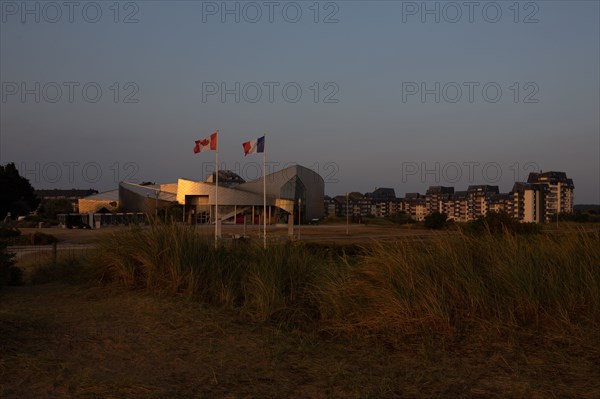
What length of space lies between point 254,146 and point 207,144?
2.49m

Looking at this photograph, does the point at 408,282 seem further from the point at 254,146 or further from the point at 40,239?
the point at 40,239

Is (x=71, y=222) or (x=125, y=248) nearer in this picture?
(x=125, y=248)

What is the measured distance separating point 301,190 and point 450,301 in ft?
281

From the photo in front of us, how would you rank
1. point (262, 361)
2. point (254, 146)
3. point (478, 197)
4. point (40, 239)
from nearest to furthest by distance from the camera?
point (262, 361) → point (254, 146) → point (40, 239) → point (478, 197)

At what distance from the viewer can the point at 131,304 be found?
9211 mm

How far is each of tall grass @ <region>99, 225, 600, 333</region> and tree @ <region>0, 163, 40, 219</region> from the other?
7365 cm

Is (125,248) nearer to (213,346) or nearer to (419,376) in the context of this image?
(213,346)

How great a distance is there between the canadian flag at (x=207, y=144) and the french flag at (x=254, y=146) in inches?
55.5

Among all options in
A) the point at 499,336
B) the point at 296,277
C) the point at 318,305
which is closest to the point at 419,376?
the point at 499,336

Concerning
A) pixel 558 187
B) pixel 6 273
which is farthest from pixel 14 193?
pixel 6 273

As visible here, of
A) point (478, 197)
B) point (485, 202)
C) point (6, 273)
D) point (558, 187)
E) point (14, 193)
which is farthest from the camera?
point (478, 197)

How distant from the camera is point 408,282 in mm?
7434

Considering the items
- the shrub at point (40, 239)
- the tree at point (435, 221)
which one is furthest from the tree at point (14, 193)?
the tree at point (435, 221)

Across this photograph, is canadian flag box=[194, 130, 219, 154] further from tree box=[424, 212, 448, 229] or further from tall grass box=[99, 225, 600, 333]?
tree box=[424, 212, 448, 229]
